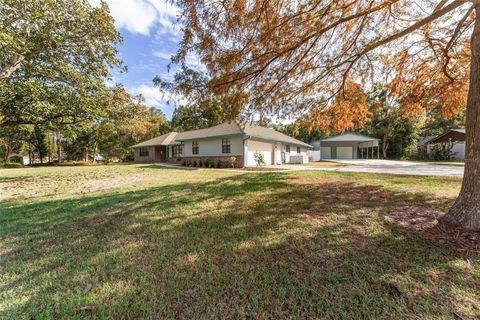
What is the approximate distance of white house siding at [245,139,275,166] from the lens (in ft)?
58.6

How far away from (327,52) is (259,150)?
13389 millimetres

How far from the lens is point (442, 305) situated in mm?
1938

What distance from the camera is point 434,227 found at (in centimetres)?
362

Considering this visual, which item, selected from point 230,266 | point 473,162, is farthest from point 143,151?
point 473,162

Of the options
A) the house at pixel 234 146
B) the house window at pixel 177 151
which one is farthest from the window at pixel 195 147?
the house window at pixel 177 151

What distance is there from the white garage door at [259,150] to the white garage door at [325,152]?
1745 centimetres

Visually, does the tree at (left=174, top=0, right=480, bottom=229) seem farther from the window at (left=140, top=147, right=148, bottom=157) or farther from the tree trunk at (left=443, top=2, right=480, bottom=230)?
the window at (left=140, top=147, right=148, bottom=157)

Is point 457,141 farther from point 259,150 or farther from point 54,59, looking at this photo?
point 54,59

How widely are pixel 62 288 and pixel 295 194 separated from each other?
18.4 feet

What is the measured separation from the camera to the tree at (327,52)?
3.75 m

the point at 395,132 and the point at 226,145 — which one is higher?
the point at 395,132

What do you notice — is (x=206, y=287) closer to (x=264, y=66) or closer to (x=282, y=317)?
(x=282, y=317)

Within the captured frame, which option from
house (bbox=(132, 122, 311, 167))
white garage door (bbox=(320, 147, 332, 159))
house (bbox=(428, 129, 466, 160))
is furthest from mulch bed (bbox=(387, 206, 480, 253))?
white garage door (bbox=(320, 147, 332, 159))

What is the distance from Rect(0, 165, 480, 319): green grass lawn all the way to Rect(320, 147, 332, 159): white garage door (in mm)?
30820
